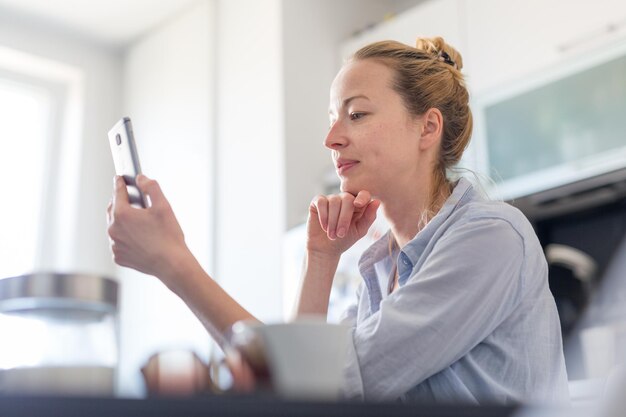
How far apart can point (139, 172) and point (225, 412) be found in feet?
1.93

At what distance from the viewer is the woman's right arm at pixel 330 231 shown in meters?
1.36

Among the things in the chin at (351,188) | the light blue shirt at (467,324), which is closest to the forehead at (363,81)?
the chin at (351,188)

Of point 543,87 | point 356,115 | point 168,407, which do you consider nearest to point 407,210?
point 356,115

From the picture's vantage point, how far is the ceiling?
13.3 ft

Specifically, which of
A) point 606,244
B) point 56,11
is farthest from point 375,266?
point 56,11

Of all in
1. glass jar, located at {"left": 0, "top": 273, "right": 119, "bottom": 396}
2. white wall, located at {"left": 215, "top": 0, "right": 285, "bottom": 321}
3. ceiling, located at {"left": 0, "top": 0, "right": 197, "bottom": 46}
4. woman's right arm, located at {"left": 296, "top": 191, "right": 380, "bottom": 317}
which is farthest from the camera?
ceiling, located at {"left": 0, "top": 0, "right": 197, "bottom": 46}

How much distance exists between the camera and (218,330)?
1.06 m

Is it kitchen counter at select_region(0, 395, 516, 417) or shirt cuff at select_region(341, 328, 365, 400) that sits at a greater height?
→ kitchen counter at select_region(0, 395, 516, 417)

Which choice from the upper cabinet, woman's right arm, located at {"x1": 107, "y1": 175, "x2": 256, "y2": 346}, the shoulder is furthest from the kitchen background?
woman's right arm, located at {"x1": 107, "y1": 175, "x2": 256, "y2": 346}

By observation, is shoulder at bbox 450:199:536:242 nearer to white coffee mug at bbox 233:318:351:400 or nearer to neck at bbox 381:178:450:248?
neck at bbox 381:178:450:248

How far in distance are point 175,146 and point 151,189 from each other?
316 centimetres

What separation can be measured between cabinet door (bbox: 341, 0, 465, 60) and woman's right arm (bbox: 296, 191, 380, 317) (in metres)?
1.76

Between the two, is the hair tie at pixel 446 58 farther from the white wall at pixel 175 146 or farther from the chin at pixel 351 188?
the white wall at pixel 175 146

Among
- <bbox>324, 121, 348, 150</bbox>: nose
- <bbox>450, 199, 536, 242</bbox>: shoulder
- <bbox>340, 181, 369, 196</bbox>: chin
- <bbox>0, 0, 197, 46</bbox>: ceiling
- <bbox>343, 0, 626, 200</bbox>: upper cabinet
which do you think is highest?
Result: <bbox>0, 0, 197, 46</bbox>: ceiling
